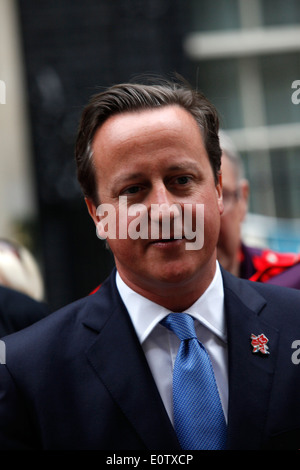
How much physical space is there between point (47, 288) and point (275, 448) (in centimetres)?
554

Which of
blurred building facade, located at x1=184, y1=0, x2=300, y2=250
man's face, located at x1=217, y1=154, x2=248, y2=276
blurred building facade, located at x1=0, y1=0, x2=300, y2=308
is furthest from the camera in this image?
blurred building facade, located at x1=184, y1=0, x2=300, y2=250

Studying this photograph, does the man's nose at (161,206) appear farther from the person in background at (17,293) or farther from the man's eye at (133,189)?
the person in background at (17,293)

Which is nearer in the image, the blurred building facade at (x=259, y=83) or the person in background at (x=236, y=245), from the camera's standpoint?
the person in background at (x=236, y=245)

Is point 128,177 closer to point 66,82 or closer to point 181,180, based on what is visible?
point 181,180

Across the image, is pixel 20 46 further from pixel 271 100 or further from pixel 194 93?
pixel 194 93

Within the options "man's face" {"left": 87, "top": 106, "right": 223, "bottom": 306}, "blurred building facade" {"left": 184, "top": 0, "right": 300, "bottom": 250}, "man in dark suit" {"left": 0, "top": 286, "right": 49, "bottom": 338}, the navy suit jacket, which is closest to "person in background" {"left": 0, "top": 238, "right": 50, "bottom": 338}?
"man in dark suit" {"left": 0, "top": 286, "right": 49, "bottom": 338}

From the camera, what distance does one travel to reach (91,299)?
2262mm

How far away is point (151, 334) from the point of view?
2.13 metres

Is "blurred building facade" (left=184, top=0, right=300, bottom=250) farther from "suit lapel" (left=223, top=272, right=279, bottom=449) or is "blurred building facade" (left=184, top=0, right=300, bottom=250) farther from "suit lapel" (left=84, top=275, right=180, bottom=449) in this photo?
"suit lapel" (left=84, top=275, right=180, bottom=449)

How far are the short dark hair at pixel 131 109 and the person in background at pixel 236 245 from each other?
116 centimetres

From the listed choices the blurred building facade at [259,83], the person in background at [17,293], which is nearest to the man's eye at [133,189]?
the person in background at [17,293]

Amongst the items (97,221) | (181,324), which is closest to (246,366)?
(181,324)

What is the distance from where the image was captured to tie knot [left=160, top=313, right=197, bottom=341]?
2096 mm

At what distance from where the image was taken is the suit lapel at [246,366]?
6.47 feet
